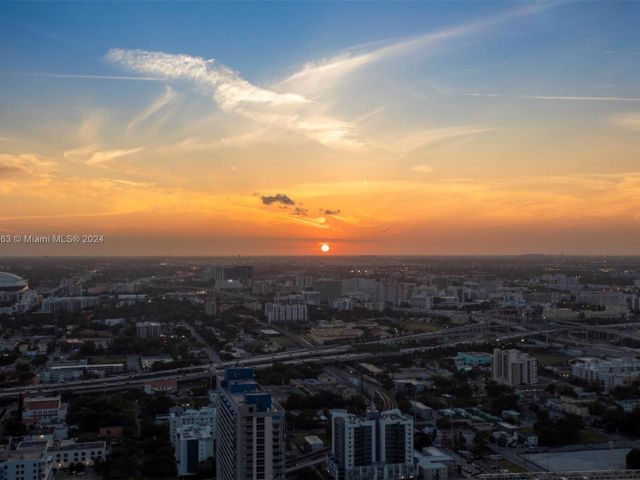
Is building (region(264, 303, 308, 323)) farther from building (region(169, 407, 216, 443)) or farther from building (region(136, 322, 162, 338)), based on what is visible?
building (region(169, 407, 216, 443))

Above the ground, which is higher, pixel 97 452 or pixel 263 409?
pixel 263 409

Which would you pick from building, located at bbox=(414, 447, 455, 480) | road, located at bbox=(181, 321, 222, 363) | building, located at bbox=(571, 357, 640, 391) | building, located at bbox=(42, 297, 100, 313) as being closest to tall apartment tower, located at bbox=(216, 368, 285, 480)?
building, located at bbox=(414, 447, 455, 480)

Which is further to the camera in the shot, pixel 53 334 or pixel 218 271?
pixel 218 271

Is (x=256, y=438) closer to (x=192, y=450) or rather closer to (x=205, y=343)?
(x=192, y=450)

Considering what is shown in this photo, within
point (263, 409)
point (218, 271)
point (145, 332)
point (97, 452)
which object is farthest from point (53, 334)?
point (218, 271)

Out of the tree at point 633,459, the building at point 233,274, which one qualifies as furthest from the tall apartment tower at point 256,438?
the building at point 233,274

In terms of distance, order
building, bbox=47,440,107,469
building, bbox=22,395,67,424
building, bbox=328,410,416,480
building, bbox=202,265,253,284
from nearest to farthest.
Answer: building, bbox=328,410,416,480
building, bbox=47,440,107,469
building, bbox=22,395,67,424
building, bbox=202,265,253,284

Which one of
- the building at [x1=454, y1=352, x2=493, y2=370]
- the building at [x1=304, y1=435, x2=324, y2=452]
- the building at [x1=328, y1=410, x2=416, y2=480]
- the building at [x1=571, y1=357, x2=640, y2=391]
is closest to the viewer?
the building at [x1=328, y1=410, x2=416, y2=480]

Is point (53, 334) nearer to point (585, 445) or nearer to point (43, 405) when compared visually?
point (43, 405)
